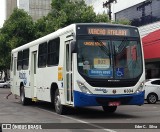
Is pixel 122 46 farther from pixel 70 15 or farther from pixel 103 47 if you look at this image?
pixel 70 15

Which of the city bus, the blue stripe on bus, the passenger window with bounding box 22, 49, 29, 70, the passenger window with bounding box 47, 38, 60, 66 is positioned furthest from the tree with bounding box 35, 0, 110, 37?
the blue stripe on bus

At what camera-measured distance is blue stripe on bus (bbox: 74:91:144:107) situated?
13.4 metres

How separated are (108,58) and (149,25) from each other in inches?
731

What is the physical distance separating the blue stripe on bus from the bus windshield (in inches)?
25.3

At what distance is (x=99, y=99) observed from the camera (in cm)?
1353

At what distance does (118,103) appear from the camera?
13703mm

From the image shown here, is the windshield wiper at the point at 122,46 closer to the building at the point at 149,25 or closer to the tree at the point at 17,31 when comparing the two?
the building at the point at 149,25

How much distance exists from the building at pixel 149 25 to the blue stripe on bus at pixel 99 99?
1241 centimetres

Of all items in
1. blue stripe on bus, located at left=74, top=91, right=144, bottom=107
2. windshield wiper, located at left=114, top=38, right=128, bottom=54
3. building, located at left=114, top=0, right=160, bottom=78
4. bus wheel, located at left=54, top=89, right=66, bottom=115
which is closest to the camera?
blue stripe on bus, located at left=74, top=91, right=144, bottom=107

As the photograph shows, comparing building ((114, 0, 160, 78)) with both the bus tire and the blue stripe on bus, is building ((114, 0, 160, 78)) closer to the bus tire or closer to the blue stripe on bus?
the bus tire

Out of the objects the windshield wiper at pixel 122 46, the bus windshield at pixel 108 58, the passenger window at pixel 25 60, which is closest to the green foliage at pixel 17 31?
the passenger window at pixel 25 60

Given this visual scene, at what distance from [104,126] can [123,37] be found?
155 inches

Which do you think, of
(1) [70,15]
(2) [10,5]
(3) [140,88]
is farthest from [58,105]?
(2) [10,5]

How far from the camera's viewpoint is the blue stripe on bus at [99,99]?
13.4 m
